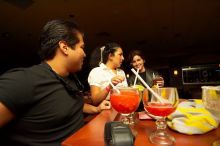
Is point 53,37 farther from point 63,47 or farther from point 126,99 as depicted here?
point 126,99

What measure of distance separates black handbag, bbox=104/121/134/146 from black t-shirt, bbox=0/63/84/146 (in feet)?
1.49

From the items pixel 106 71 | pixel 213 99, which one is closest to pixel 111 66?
pixel 106 71

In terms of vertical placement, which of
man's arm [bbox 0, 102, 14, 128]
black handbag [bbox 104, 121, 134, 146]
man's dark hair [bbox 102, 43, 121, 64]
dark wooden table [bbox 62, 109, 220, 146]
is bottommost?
dark wooden table [bbox 62, 109, 220, 146]

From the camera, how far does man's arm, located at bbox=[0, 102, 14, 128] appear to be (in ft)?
2.78

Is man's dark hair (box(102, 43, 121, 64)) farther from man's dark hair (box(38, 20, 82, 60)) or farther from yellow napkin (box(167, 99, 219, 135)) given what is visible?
yellow napkin (box(167, 99, 219, 135))

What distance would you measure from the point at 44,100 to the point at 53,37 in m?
0.48

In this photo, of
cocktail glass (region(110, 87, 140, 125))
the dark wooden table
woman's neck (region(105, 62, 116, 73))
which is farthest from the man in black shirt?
woman's neck (region(105, 62, 116, 73))

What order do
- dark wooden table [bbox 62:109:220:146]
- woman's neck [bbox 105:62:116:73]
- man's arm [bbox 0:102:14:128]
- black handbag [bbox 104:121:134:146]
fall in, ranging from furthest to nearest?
woman's neck [bbox 105:62:116:73] < man's arm [bbox 0:102:14:128] < dark wooden table [bbox 62:109:220:146] < black handbag [bbox 104:121:134:146]

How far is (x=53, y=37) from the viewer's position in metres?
1.28

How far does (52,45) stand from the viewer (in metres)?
1.28

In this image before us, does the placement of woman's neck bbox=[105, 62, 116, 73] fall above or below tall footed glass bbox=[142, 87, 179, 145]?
above

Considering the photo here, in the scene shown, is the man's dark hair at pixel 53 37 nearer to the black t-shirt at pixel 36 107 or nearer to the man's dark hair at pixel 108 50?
the black t-shirt at pixel 36 107

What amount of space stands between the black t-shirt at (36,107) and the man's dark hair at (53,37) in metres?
0.19

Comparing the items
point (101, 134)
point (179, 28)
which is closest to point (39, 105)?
point (101, 134)
